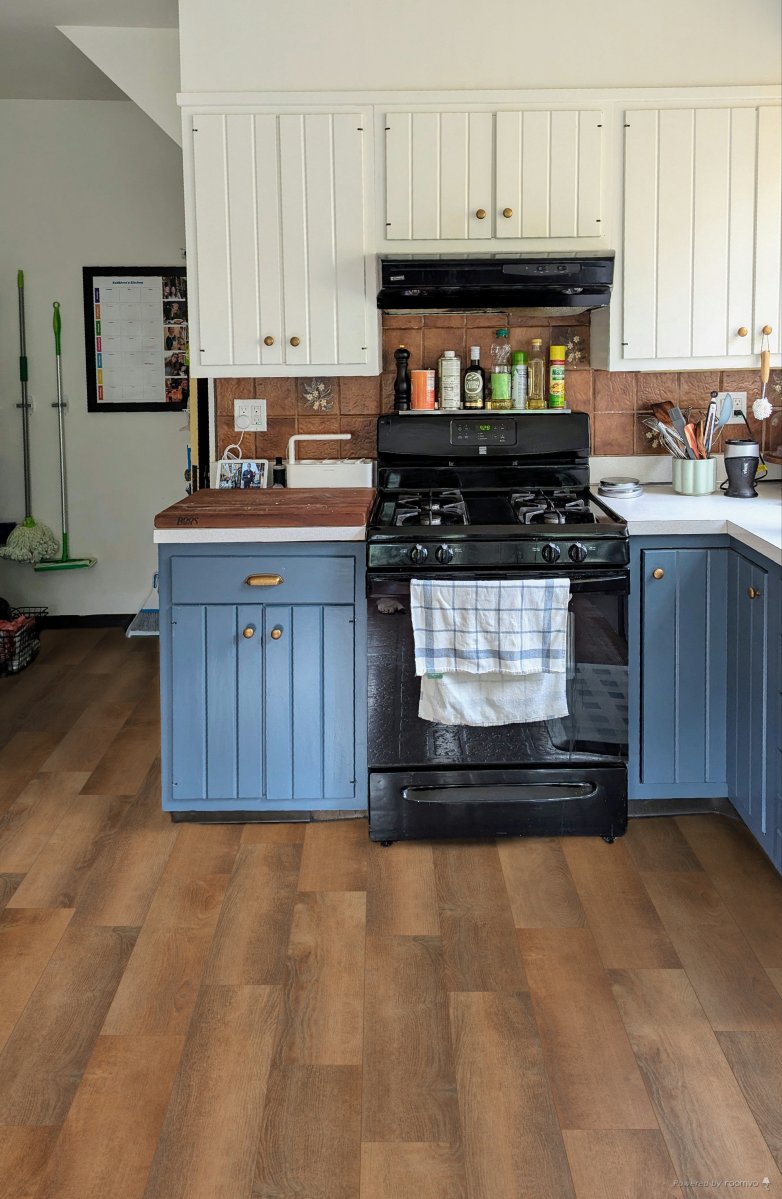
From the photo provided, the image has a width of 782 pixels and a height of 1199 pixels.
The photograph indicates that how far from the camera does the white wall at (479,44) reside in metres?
3.49

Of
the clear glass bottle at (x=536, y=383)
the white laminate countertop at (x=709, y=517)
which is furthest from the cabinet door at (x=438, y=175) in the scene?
the white laminate countertop at (x=709, y=517)

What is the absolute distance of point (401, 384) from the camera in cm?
384

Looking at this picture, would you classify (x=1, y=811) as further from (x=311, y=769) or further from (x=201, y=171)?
(x=201, y=171)

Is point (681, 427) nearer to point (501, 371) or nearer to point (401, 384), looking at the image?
point (501, 371)

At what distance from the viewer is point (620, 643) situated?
3.17m

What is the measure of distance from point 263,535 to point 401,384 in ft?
3.00

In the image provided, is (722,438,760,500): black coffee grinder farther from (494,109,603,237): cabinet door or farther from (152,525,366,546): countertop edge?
(152,525,366,546): countertop edge

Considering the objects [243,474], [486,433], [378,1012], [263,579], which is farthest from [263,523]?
[378,1012]

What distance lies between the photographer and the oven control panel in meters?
3.79

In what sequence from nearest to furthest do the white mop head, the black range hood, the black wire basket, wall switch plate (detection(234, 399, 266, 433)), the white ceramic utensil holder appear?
1. the black range hood
2. the white ceramic utensil holder
3. wall switch plate (detection(234, 399, 266, 433))
4. the black wire basket
5. the white mop head

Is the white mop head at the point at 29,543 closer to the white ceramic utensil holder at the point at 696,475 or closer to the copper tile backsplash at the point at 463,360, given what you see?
the copper tile backsplash at the point at 463,360

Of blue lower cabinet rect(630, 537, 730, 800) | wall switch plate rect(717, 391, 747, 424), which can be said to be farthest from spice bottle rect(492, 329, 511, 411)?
blue lower cabinet rect(630, 537, 730, 800)

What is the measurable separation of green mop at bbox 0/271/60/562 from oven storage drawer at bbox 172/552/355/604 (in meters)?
2.61

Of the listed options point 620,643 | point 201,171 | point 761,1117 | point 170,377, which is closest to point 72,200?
point 170,377
